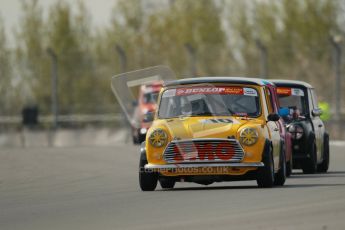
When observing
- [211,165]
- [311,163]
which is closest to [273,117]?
[211,165]

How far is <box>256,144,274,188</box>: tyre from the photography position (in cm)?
1772

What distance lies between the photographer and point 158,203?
15.8 m

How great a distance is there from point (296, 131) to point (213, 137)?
16.6ft

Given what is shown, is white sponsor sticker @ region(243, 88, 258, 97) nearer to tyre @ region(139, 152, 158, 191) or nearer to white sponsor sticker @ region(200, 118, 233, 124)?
white sponsor sticker @ region(200, 118, 233, 124)

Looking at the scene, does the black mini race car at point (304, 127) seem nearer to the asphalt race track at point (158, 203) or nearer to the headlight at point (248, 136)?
the asphalt race track at point (158, 203)

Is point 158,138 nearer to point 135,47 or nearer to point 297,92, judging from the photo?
point 297,92

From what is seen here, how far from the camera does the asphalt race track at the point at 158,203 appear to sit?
43.2 ft

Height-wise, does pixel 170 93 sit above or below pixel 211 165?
above

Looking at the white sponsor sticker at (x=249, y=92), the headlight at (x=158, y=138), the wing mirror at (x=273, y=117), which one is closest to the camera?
the headlight at (x=158, y=138)

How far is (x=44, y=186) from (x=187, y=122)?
318 cm

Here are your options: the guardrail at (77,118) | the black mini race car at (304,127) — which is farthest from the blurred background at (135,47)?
the black mini race car at (304,127)

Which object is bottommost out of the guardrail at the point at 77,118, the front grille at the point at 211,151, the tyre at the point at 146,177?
the guardrail at the point at 77,118

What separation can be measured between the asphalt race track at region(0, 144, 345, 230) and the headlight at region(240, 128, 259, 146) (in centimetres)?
62

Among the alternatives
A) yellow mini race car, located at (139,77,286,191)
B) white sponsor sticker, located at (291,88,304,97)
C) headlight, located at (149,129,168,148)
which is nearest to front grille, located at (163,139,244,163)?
yellow mini race car, located at (139,77,286,191)
